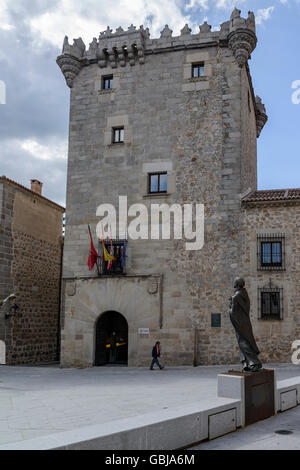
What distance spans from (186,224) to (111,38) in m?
9.75

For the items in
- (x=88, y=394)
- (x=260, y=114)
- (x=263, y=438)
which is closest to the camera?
(x=263, y=438)

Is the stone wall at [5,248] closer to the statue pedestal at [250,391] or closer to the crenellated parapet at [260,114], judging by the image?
the crenellated parapet at [260,114]

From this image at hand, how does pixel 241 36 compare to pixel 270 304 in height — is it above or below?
above

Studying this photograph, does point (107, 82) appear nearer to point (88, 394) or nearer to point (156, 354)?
point (156, 354)

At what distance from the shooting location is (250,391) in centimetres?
875

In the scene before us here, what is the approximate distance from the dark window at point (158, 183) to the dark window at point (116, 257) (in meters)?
2.72

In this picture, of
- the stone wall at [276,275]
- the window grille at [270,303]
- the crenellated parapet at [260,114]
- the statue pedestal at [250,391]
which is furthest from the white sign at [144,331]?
the crenellated parapet at [260,114]

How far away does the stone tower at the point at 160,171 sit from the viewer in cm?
1933

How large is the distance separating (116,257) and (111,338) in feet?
13.1

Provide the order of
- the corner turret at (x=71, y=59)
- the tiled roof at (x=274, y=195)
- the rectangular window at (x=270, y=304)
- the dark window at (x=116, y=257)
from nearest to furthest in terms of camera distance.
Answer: the rectangular window at (x=270, y=304), the tiled roof at (x=274, y=195), the dark window at (x=116, y=257), the corner turret at (x=71, y=59)

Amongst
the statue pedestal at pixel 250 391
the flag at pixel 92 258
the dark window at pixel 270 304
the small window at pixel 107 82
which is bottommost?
the statue pedestal at pixel 250 391

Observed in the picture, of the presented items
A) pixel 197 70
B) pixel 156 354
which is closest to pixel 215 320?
pixel 156 354

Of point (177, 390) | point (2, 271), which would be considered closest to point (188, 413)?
point (177, 390)

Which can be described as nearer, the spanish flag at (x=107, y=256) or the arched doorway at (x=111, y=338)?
the spanish flag at (x=107, y=256)
